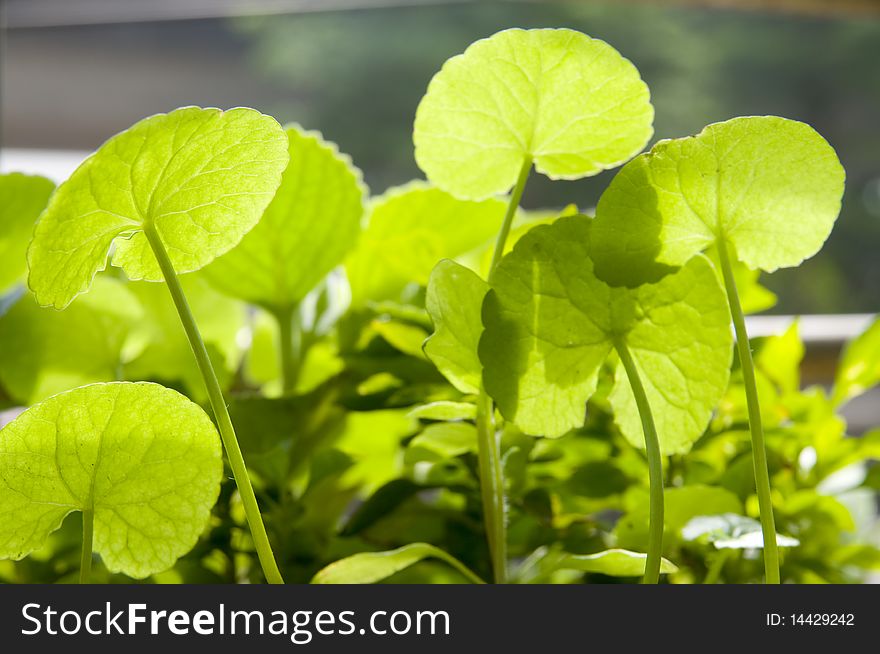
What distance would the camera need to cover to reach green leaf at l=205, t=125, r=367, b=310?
0.20 metres

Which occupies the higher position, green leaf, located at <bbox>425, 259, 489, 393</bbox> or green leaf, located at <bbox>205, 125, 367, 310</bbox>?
green leaf, located at <bbox>205, 125, 367, 310</bbox>

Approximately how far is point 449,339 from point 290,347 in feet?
0.33

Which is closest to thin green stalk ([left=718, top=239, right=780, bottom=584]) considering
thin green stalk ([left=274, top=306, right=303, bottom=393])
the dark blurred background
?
thin green stalk ([left=274, top=306, right=303, bottom=393])

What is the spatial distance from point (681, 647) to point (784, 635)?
0.02 metres

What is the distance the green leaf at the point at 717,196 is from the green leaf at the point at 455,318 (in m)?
0.02

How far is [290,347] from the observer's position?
0.77ft

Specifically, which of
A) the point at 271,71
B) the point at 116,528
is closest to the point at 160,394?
the point at 116,528

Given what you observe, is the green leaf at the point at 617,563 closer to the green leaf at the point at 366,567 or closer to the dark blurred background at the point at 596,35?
the green leaf at the point at 366,567

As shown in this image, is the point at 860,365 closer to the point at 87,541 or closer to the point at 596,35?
the point at 87,541

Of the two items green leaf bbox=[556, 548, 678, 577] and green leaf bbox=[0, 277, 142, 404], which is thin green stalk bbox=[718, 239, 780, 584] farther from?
green leaf bbox=[0, 277, 142, 404]

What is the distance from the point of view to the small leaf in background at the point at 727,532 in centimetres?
15

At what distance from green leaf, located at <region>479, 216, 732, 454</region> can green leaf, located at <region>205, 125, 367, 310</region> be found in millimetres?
72

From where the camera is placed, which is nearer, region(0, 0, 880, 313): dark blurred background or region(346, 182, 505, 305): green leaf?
region(346, 182, 505, 305): green leaf

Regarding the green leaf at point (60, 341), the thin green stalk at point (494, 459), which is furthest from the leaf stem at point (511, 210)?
the green leaf at point (60, 341)
